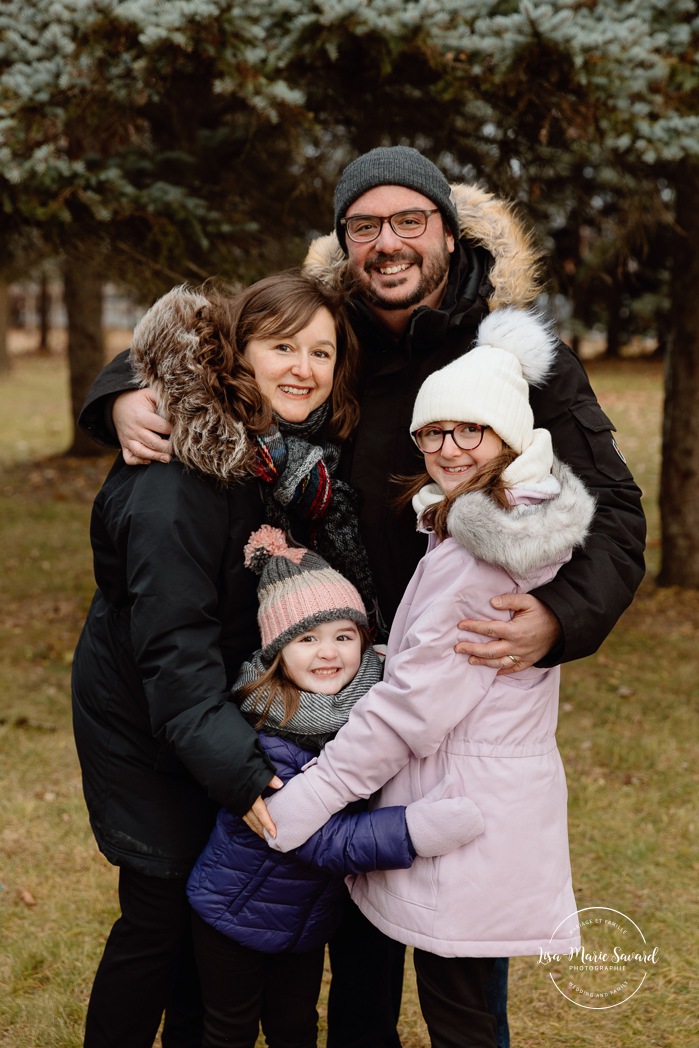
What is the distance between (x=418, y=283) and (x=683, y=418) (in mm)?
4678

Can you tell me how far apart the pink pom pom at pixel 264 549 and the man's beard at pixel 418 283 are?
74 centimetres

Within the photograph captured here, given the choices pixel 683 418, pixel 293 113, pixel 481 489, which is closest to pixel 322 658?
pixel 481 489

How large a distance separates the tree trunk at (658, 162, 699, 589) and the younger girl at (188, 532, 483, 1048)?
504cm

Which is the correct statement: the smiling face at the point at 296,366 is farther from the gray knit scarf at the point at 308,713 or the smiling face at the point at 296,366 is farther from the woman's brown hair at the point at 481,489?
the gray knit scarf at the point at 308,713

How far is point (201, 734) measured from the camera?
2.13m

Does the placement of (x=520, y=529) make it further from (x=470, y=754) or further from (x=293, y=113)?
(x=293, y=113)

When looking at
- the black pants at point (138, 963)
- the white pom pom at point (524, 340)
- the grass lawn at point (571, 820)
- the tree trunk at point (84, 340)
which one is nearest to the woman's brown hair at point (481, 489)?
the white pom pom at point (524, 340)

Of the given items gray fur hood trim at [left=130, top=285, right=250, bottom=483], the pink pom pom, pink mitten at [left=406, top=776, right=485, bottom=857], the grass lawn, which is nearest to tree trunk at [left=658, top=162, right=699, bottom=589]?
the grass lawn

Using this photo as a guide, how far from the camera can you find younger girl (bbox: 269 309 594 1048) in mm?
2139

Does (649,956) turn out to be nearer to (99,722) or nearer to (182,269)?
(99,722)

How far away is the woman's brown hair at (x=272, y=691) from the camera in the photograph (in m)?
2.26

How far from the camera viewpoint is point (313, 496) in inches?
94.7

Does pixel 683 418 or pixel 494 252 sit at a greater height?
pixel 494 252

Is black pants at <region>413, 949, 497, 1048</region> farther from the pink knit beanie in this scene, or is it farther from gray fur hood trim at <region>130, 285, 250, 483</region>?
gray fur hood trim at <region>130, 285, 250, 483</region>
